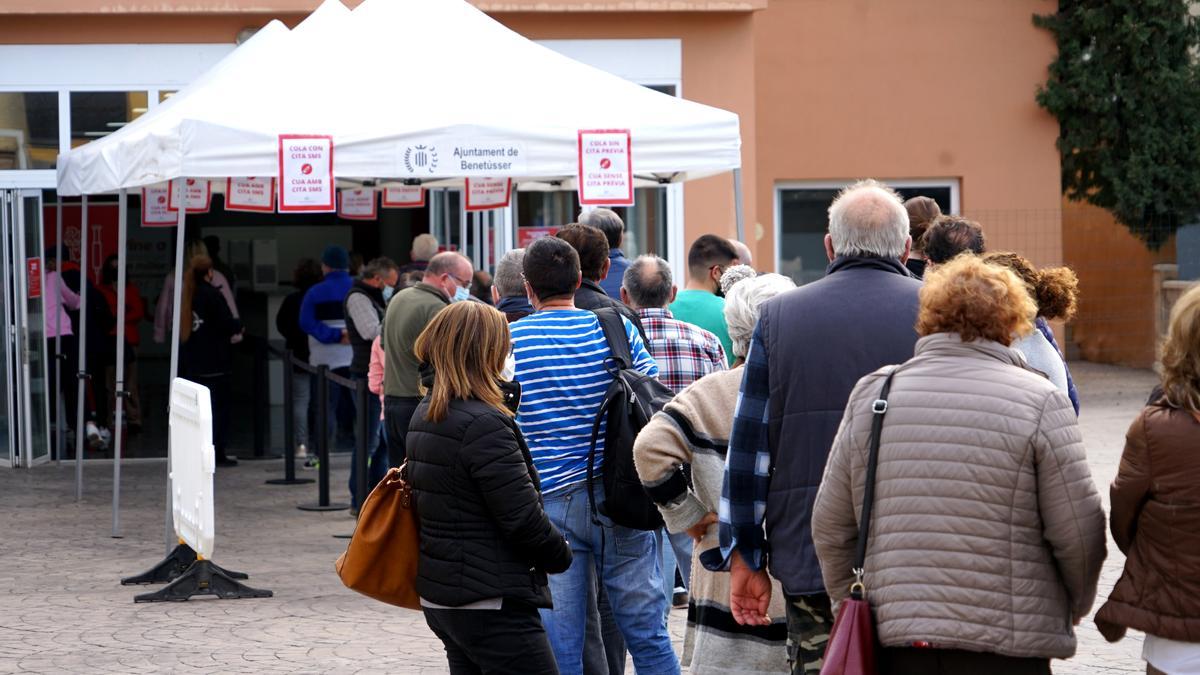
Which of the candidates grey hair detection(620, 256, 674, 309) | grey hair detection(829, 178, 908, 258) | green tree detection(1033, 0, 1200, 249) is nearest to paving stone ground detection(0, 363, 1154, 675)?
grey hair detection(620, 256, 674, 309)

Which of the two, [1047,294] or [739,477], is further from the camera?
[1047,294]

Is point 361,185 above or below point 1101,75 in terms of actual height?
below

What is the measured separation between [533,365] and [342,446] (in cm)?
958

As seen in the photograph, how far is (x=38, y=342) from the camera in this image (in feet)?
45.5

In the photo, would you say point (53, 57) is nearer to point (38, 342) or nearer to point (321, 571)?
point (38, 342)

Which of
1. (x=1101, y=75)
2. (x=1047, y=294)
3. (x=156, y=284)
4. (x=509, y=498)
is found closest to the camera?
(x=509, y=498)

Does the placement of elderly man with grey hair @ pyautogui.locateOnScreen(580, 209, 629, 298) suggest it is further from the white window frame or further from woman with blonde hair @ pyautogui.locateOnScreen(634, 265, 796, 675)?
the white window frame

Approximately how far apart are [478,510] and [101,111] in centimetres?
1067

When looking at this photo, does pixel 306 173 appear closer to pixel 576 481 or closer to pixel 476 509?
pixel 576 481

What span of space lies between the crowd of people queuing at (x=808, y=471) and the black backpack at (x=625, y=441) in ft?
0.14

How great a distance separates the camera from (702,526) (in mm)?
4746

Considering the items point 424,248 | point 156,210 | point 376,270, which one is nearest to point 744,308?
point 376,270

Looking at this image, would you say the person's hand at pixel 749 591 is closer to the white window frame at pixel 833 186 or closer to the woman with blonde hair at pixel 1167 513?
the woman with blonde hair at pixel 1167 513

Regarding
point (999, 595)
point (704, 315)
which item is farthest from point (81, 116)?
point (999, 595)
